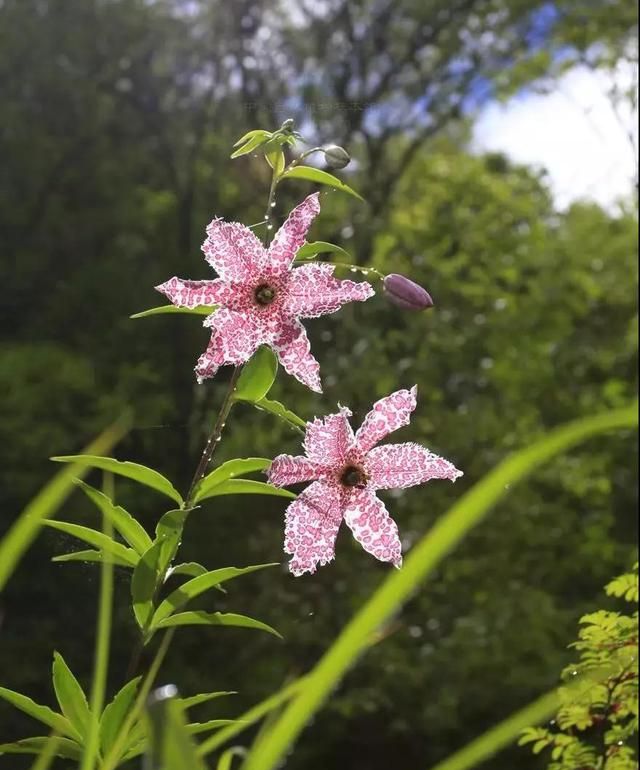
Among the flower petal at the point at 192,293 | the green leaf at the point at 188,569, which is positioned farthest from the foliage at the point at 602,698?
the flower petal at the point at 192,293

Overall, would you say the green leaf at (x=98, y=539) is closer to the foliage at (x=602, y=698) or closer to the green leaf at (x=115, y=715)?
the green leaf at (x=115, y=715)

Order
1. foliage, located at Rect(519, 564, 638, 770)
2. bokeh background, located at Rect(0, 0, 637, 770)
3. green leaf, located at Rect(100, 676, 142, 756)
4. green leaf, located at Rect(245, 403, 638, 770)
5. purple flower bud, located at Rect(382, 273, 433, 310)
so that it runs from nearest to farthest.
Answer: green leaf, located at Rect(245, 403, 638, 770) → green leaf, located at Rect(100, 676, 142, 756) → purple flower bud, located at Rect(382, 273, 433, 310) → foliage, located at Rect(519, 564, 638, 770) → bokeh background, located at Rect(0, 0, 637, 770)

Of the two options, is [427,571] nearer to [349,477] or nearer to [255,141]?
[349,477]

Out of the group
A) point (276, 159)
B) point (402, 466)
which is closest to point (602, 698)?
point (402, 466)

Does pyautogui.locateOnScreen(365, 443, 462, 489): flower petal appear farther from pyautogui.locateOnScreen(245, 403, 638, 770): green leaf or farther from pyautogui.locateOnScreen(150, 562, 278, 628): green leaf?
pyautogui.locateOnScreen(245, 403, 638, 770): green leaf

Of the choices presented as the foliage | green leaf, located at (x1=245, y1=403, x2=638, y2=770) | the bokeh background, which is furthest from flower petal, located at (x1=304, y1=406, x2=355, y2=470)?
the bokeh background
